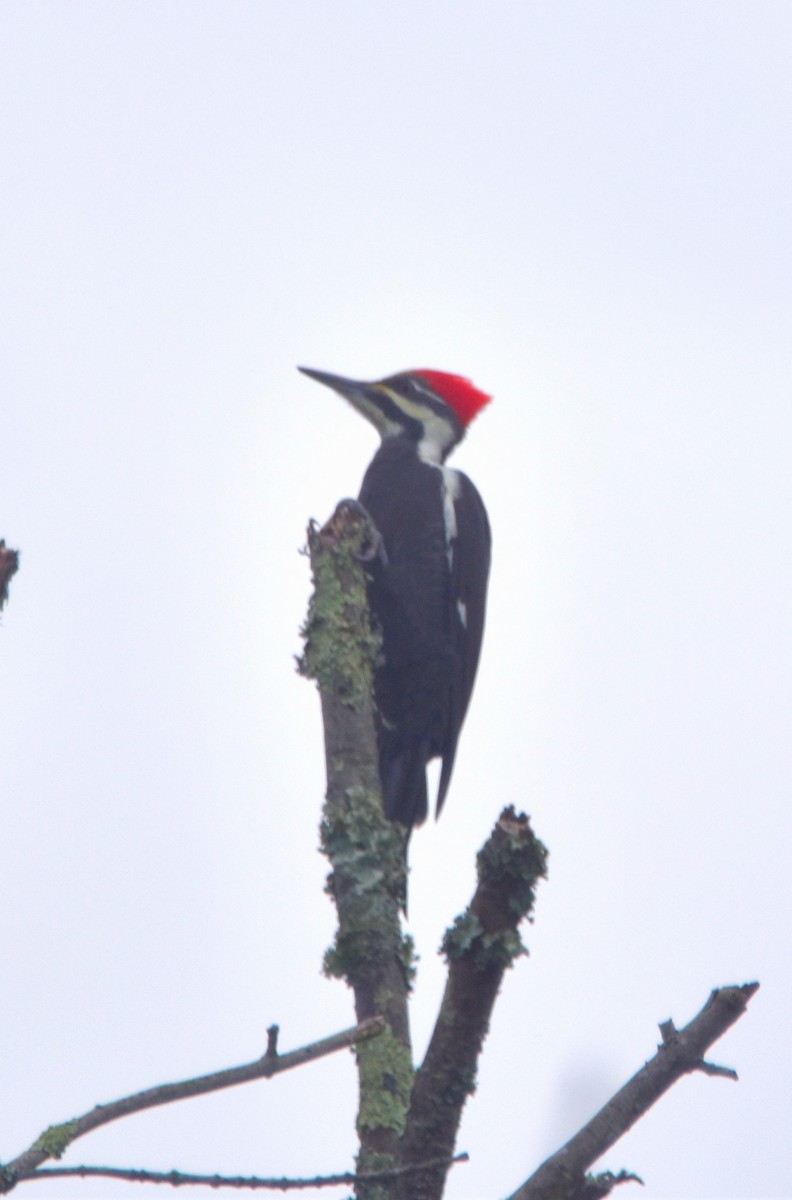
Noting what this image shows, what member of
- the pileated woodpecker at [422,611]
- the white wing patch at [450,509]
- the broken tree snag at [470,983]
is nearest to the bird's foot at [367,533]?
the pileated woodpecker at [422,611]

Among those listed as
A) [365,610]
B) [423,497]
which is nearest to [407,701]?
[423,497]

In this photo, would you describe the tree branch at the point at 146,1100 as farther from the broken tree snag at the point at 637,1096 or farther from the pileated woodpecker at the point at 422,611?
the pileated woodpecker at the point at 422,611

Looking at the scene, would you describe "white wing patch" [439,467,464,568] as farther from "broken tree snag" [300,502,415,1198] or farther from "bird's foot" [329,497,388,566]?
"broken tree snag" [300,502,415,1198]

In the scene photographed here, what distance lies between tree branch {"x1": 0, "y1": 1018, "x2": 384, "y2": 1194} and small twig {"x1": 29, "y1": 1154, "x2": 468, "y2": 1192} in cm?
A: 5

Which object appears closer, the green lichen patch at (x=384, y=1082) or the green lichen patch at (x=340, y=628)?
the green lichen patch at (x=384, y=1082)

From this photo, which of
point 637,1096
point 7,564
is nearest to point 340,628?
point 7,564

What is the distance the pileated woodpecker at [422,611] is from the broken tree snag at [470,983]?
2.50 m

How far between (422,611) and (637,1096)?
288 centimetres

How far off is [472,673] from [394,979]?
2.53 metres

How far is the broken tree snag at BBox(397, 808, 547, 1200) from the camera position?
6.05 feet

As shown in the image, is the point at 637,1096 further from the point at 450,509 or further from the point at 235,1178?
the point at 450,509

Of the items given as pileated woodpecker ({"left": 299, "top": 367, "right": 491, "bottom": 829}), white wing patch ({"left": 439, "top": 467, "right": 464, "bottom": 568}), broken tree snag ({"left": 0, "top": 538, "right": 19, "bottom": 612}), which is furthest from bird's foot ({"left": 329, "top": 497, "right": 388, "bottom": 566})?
broken tree snag ({"left": 0, "top": 538, "right": 19, "bottom": 612})

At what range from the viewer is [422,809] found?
4602 mm

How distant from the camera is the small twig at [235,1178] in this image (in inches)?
70.3
